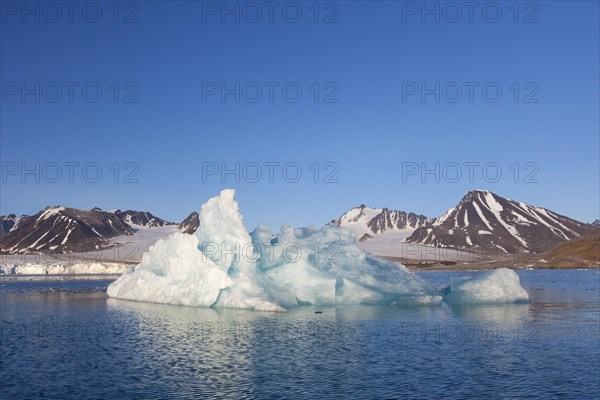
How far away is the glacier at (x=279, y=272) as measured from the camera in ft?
148

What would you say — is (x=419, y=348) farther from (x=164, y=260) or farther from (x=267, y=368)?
(x=164, y=260)

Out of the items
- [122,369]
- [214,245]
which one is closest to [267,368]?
[122,369]

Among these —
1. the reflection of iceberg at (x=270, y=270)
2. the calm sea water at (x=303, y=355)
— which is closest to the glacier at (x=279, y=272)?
the reflection of iceberg at (x=270, y=270)

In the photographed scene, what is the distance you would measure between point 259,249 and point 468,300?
1765cm

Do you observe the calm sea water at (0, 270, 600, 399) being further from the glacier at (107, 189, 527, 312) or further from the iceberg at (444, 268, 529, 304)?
the iceberg at (444, 268, 529, 304)

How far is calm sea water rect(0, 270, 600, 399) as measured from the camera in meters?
18.6

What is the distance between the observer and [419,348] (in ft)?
84.9

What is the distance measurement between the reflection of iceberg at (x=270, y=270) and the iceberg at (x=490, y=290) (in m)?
2.01

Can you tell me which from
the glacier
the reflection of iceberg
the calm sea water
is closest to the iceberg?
the glacier

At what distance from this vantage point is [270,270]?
47344 mm

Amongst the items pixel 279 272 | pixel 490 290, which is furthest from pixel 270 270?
pixel 490 290

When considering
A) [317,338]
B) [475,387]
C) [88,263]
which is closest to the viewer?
[475,387]

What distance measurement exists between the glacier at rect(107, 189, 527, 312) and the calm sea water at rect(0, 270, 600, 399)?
4.50 metres

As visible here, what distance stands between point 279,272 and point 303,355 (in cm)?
2284
